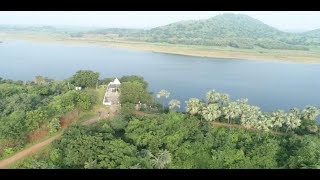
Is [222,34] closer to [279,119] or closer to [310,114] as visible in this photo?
[310,114]

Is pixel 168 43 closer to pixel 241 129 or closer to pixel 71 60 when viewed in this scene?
pixel 71 60

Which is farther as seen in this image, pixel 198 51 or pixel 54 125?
pixel 198 51

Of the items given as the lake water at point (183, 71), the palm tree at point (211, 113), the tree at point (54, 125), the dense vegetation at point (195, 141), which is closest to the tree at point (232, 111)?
the dense vegetation at point (195, 141)

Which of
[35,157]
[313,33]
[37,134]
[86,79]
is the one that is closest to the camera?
[35,157]

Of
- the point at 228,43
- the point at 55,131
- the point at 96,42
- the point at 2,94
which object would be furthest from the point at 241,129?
the point at 96,42

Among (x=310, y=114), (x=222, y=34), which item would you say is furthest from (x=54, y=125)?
(x=222, y=34)
